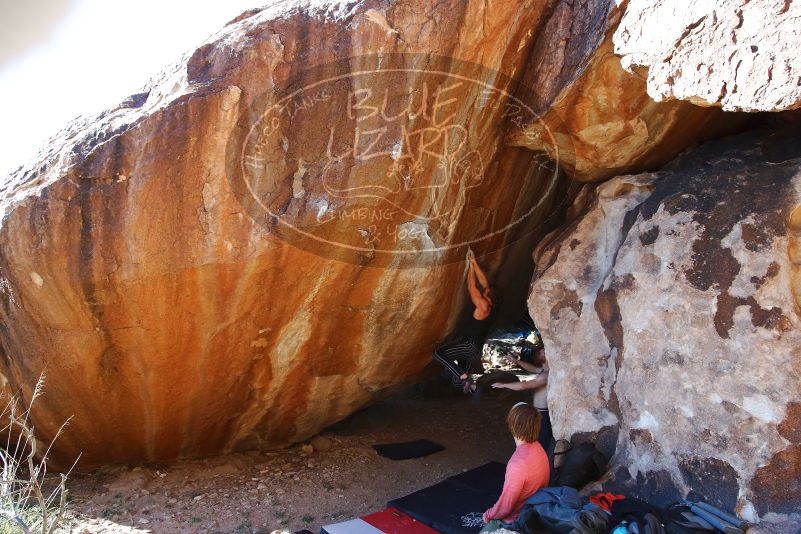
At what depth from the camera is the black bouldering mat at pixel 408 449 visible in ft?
16.0

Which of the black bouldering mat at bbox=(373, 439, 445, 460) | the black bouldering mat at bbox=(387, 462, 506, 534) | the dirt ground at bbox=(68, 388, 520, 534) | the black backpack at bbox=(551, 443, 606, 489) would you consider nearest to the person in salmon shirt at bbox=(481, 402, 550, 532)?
the black backpack at bbox=(551, 443, 606, 489)

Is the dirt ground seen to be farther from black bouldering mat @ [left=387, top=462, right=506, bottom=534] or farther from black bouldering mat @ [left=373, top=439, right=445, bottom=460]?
black bouldering mat @ [left=387, top=462, right=506, bottom=534]

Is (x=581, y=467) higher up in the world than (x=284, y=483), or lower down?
higher up

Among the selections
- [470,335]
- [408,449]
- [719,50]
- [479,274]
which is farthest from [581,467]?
[719,50]

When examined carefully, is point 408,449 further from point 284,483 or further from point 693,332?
point 693,332

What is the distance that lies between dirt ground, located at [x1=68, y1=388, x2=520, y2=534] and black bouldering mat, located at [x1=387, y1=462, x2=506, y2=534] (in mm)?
345

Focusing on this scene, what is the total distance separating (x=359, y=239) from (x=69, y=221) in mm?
1598

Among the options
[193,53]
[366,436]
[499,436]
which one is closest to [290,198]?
[193,53]

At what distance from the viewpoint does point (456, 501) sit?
12.6 ft

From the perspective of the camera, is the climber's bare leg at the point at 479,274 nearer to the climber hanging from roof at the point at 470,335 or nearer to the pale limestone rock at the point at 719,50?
the climber hanging from roof at the point at 470,335

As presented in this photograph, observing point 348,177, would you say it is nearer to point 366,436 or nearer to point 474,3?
point 474,3

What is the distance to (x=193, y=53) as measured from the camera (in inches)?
144

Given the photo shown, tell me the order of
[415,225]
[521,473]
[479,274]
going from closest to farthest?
[521,473]
[415,225]
[479,274]

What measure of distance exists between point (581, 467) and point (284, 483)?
2.03m
